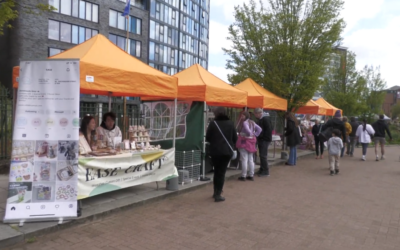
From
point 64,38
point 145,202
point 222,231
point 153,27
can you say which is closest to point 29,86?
point 145,202

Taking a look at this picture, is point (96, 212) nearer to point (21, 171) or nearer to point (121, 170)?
point (121, 170)

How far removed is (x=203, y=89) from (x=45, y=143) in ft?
12.3

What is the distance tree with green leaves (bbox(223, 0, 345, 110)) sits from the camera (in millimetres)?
12446

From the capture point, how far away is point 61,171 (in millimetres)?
4656

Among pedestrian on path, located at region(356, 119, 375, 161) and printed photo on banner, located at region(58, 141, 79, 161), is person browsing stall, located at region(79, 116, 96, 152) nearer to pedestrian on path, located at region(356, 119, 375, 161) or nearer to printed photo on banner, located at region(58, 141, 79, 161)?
printed photo on banner, located at region(58, 141, 79, 161)

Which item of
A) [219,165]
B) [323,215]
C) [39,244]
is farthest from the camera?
[219,165]

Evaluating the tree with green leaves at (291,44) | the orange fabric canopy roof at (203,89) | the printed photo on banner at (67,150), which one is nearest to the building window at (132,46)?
the tree with green leaves at (291,44)

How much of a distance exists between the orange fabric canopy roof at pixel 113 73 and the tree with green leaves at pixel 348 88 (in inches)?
911

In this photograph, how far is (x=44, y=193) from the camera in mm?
4582

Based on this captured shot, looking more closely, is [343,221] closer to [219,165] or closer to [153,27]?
[219,165]

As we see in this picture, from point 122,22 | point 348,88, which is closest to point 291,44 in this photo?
point 348,88

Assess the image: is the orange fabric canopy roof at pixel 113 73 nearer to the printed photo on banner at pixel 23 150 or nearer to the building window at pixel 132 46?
the printed photo on banner at pixel 23 150

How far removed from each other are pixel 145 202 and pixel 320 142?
1044 cm

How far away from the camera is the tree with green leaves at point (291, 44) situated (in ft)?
40.8
